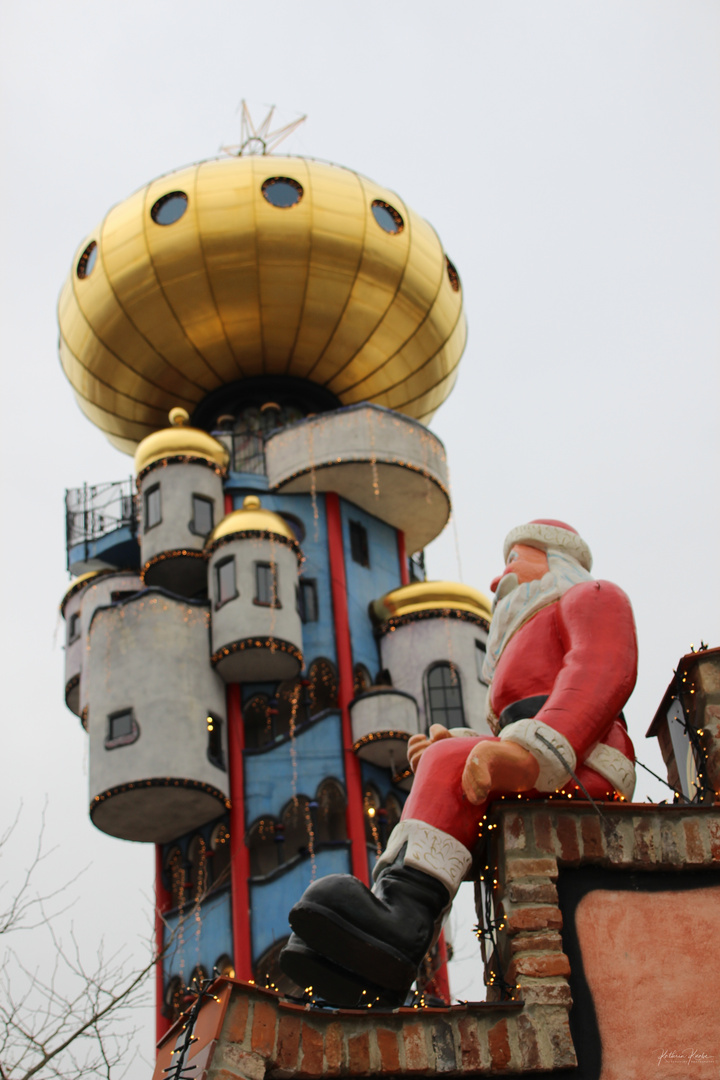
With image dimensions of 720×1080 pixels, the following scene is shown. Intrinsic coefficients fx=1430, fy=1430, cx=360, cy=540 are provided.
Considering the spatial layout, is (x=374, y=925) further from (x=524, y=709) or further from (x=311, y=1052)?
(x=524, y=709)

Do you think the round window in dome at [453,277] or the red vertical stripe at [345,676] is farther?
the round window in dome at [453,277]

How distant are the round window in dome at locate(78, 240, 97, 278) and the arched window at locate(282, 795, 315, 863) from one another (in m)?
9.95

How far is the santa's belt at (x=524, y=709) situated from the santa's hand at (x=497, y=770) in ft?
1.73

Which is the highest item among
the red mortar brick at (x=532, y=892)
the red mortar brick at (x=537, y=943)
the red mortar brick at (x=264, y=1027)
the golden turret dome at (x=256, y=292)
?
the golden turret dome at (x=256, y=292)

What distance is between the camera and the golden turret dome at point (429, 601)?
856 inches

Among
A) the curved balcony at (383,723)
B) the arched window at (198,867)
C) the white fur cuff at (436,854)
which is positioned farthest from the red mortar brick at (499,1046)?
the arched window at (198,867)

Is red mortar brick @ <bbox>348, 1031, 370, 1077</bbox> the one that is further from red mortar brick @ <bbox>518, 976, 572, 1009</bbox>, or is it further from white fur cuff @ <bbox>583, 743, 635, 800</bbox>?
white fur cuff @ <bbox>583, 743, 635, 800</bbox>

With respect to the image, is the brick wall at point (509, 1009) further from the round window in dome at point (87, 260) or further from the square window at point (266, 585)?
the round window in dome at point (87, 260)

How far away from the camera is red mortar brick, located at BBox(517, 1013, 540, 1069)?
538 cm

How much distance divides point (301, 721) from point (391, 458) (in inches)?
169

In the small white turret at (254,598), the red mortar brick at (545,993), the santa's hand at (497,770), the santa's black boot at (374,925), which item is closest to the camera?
the red mortar brick at (545,993)

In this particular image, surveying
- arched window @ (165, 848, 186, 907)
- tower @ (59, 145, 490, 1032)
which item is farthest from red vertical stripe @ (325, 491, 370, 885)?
arched window @ (165, 848, 186, 907)

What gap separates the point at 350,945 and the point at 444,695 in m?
15.5

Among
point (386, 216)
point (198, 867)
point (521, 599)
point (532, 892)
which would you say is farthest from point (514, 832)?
point (386, 216)
